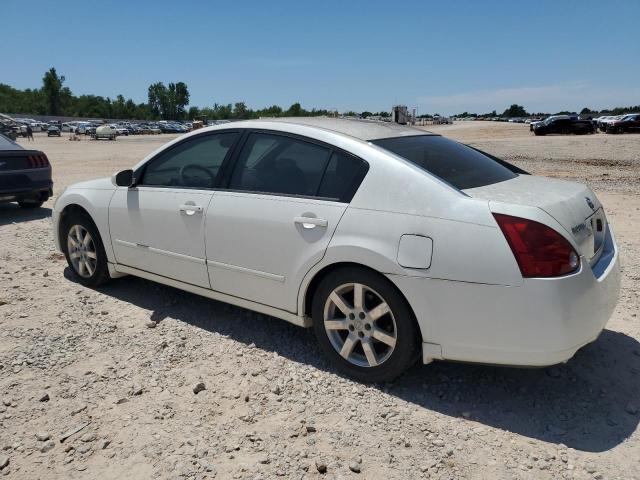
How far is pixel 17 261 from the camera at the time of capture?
20.0ft

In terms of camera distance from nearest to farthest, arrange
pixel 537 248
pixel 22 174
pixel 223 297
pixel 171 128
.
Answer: pixel 537 248
pixel 223 297
pixel 22 174
pixel 171 128

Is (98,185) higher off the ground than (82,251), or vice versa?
(98,185)

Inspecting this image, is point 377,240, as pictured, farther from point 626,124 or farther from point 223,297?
point 626,124

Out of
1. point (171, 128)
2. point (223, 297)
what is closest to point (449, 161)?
point (223, 297)

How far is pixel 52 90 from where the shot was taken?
141125 millimetres

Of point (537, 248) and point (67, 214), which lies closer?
point (537, 248)

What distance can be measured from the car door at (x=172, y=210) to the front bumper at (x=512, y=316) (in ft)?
5.63

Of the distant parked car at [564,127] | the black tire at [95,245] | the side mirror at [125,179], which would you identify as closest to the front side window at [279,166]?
the side mirror at [125,179]

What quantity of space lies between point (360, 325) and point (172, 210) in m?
1.82

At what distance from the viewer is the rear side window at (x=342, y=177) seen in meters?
3.25

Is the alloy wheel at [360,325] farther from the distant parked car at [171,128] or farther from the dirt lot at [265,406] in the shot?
the distant parked car at [171,128]

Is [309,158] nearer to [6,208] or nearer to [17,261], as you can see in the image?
[17,261]

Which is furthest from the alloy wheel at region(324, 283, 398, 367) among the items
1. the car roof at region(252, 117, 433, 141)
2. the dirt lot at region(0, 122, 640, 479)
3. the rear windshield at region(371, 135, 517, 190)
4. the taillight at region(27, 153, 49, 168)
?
the taillight at region(27, 153, 49, 168)

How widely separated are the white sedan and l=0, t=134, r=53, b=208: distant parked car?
5.11 metres
